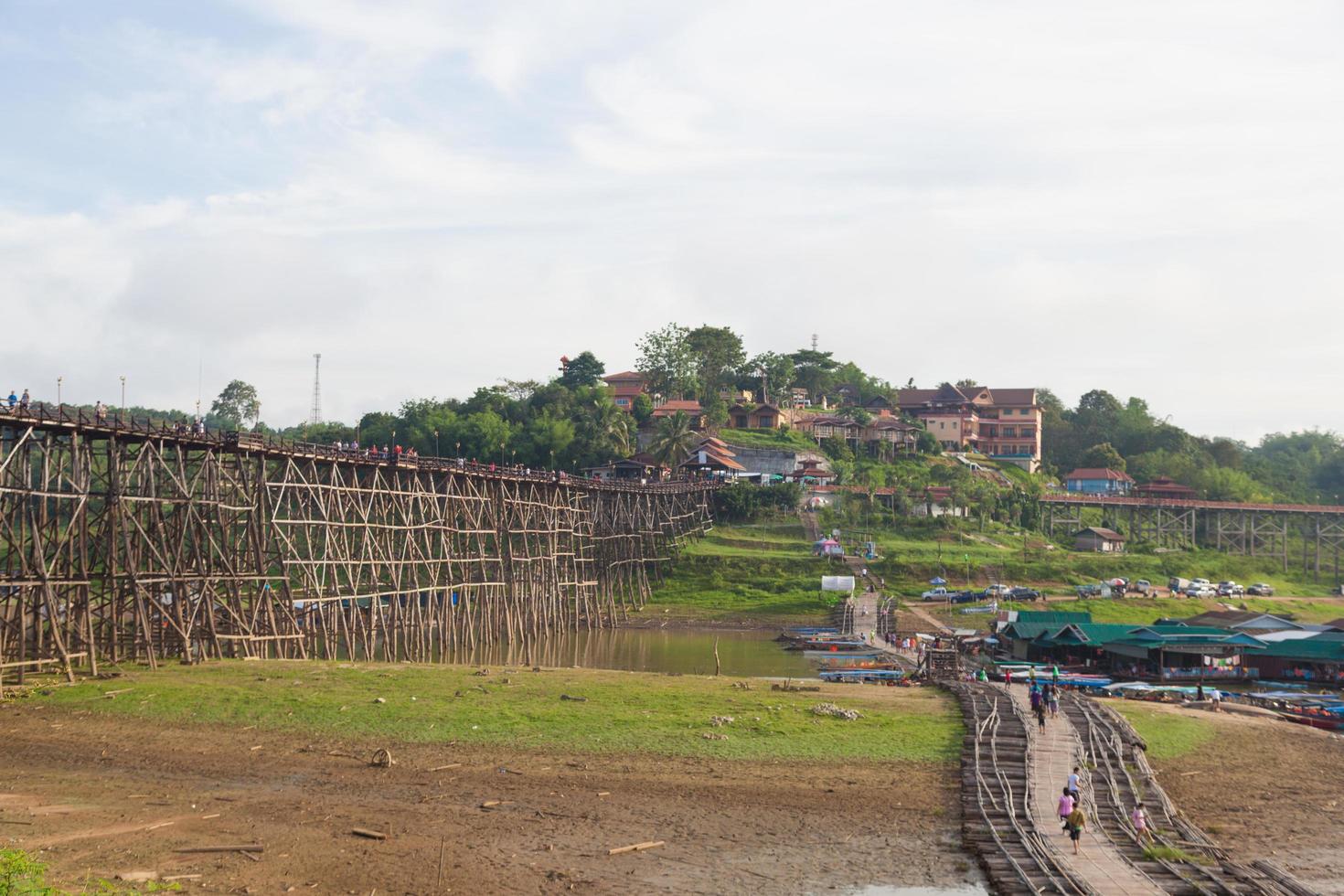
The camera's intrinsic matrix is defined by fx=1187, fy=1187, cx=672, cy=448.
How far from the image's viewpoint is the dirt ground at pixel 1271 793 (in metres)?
23.9

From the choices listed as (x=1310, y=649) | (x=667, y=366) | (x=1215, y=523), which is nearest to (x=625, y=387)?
(x=667, y=366)

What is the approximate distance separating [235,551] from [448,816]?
888 inches

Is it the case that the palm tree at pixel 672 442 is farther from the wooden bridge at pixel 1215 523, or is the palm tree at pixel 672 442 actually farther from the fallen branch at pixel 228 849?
the fallen branch at pixel 228 849

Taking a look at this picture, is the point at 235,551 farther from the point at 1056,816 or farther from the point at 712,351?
the point at 712,351

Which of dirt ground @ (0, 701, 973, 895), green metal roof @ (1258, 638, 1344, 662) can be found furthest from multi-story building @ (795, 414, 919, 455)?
dirt ground @ (0, 701, 973, 895)

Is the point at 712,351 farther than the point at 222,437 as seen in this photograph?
Yes

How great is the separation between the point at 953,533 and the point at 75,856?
82671 mm

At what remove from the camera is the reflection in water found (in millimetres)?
53844

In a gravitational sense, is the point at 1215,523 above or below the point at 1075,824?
above

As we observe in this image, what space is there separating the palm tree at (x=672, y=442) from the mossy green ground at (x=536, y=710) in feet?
226

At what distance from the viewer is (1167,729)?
34.7 meters

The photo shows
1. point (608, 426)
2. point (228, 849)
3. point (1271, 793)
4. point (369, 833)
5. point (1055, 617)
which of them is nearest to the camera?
point (228, 849)

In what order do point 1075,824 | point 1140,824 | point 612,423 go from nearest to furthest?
point 1075,824
point 1140,824
point 612,423

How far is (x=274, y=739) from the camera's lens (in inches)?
1210
